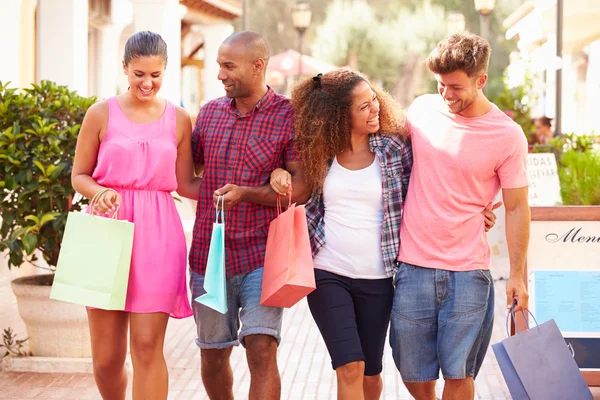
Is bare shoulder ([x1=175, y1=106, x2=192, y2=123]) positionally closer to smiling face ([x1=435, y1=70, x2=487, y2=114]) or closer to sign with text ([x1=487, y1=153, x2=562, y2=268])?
smiling face ([x1=435, y1=70, x2=487, y2=114])

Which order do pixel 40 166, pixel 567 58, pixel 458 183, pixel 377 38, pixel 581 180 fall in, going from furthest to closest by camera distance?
pixel 377 38, pixel 567 58, pixel 581 180, pixel 40 166, pixel 458 183

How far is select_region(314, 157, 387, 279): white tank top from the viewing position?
13.6 ft

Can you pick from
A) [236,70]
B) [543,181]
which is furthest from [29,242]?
[543,181]

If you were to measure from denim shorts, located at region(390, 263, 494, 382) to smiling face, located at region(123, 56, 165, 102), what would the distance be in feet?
4.46

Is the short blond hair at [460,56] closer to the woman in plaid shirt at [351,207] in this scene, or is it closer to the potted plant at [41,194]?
the woman in plaid shirt at [351,207]

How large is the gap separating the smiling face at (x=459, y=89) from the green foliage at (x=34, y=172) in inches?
111

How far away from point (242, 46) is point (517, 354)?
1799 millimetres

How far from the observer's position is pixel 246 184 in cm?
421

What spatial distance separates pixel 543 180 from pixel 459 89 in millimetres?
4622

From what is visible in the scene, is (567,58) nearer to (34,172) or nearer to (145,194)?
(34,172)

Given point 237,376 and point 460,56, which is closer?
point 460,56

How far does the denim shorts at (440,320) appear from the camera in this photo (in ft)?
13.3

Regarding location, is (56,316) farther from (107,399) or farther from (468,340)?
(468,340)

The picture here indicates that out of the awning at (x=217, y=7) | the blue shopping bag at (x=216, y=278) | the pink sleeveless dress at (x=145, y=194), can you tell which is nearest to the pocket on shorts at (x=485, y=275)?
the blue shopping bag at (x=216, y=278)
